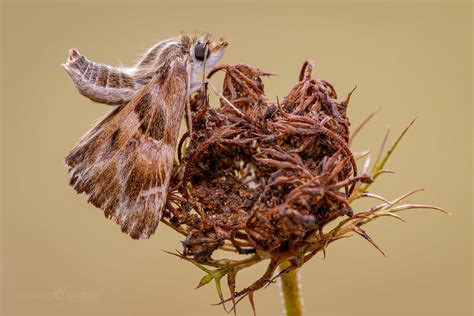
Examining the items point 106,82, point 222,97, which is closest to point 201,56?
point 222,97

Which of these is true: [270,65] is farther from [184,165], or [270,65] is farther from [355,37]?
[184,165]

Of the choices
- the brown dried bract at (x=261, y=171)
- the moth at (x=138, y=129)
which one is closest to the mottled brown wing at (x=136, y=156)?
the moth at (x=138, y=129)

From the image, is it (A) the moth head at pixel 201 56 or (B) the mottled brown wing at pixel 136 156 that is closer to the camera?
(B) the mottled brown wing at pixel 136 156

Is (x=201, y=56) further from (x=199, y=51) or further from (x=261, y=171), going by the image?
(x=261, y=171)

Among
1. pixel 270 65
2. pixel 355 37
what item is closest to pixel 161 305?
pixel 270 65

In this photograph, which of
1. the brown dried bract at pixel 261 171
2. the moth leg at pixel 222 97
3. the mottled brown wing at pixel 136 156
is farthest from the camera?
the moth leg at pixel 222 97

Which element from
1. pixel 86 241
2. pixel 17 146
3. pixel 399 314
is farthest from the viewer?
pixel 17 146

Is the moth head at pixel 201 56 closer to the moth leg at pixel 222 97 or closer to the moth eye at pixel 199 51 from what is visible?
the moth eye at pixel 199 51
